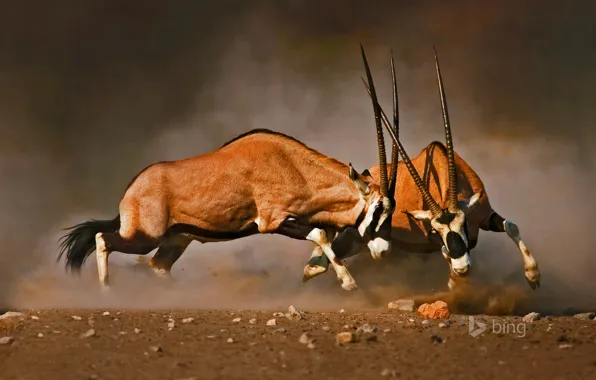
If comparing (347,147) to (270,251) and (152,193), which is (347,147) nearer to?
(270,251)

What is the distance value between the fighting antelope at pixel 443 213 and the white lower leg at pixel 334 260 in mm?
281

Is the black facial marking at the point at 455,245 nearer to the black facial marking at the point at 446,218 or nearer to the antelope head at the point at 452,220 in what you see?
the antelope head at the point at 452,220

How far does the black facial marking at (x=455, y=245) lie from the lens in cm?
743

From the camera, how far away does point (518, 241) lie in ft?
27.1

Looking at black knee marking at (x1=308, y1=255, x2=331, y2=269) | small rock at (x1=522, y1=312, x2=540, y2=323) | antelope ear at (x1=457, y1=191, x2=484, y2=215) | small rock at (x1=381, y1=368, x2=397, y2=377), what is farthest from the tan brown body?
small rock at (x1=381, y1=368, x2=397, y2=377)

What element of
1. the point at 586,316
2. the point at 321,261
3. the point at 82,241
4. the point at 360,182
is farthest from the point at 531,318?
the point at 82,241

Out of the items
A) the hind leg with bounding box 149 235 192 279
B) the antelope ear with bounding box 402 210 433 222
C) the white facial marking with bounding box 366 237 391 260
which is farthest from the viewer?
the hind leg with bounding box 149 235 192 279

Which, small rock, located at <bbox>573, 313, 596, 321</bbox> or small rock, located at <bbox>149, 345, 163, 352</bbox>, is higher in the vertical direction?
small rock, located at <bbox>149, 345, 163, 352</bbox>

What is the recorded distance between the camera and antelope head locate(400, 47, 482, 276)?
7434mm

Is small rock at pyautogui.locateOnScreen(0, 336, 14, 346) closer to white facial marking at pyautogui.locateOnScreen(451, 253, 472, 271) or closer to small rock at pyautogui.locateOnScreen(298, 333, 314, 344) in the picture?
small rock at pyautogui.locateOnScreen(298, 333, 314, 344)

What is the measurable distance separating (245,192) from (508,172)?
443cm

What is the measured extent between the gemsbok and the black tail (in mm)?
251

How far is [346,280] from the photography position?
7.78 m

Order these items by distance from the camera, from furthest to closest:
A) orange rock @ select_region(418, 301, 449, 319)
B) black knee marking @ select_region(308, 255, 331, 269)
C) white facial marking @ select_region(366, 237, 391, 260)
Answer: black knee marking @ select_region(308, 255, 331, 269) → white facial marking @ select_region(366, 237, 391, 260) → orange rock @ select_region(418, 301, 449, 319)
